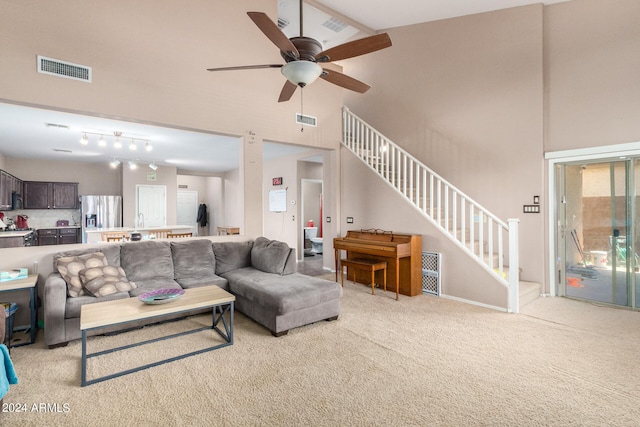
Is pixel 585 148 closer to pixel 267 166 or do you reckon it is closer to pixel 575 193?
pixel 575 193

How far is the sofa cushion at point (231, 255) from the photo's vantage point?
176 inches

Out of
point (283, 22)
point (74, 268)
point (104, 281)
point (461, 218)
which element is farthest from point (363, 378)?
point (283, 22)

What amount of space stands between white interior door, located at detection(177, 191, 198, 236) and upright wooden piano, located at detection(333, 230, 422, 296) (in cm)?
854

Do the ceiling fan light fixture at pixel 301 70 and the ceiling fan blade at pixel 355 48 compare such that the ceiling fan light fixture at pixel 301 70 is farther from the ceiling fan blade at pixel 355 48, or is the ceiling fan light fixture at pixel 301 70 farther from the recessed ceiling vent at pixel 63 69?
the recessed ceiling vent at pixel 63 69

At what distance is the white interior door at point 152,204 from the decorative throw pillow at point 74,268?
6187 millimetres

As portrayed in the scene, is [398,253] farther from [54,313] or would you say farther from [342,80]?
[54,313]

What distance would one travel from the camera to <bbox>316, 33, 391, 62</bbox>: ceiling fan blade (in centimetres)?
254

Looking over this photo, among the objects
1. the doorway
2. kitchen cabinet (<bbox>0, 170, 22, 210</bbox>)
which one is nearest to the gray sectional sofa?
the doorway

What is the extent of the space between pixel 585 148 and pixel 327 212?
14.0 ft

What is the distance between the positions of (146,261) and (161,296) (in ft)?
4.23

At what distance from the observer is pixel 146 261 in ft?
12.9

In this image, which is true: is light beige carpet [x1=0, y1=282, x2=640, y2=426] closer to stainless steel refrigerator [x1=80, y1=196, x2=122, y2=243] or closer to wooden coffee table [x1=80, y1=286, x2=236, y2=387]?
wooden coffee table [x1=80, y1=286, x2=236, y2=387]

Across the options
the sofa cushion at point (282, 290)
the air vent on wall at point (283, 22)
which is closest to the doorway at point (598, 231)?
the sofa cushion at point (282, 290)

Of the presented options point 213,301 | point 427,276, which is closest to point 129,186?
point 213,301
